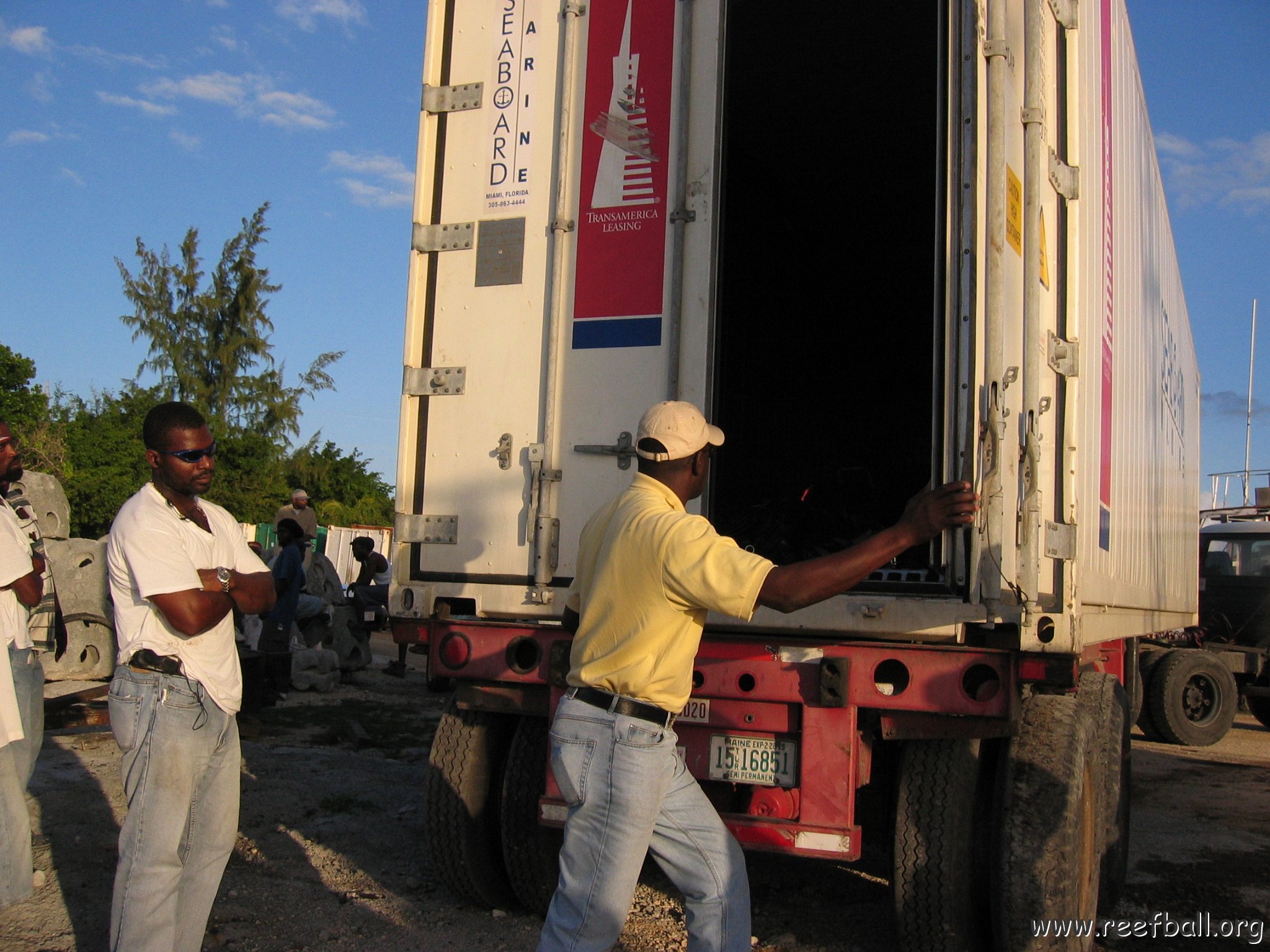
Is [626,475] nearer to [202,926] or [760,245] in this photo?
[202,926]

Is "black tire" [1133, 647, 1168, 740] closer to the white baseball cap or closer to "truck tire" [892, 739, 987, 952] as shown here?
"truck tire" [892, 739, 987, 952]

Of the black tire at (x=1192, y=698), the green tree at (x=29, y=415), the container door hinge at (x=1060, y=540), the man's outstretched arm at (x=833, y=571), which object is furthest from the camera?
the green tree at (x=29, y=415)

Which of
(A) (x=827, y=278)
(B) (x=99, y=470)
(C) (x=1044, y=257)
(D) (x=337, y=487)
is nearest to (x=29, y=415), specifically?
(B) (x=99, y=470)

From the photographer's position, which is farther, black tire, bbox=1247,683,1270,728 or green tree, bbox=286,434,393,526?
green tree, bbox=286,434,393,526

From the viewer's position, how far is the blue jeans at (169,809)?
2865 millimetres

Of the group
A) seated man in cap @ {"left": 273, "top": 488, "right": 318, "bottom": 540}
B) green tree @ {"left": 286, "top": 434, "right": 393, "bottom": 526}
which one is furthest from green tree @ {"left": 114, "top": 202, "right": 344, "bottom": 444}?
seated man in cap @ {"left": 273, "top": 488, "right": 318, "bottom": 540}

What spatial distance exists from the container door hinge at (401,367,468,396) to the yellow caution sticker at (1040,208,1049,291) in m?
2.19

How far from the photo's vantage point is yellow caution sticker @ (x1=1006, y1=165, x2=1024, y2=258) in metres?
3.60

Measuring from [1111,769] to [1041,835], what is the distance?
4.12 ft

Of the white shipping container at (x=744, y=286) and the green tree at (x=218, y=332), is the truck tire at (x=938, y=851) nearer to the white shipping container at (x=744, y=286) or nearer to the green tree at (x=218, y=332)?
the white shipping container at (x=744, y=286)

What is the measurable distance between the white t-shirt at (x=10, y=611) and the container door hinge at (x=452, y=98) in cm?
228

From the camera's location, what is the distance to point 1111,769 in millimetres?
4375

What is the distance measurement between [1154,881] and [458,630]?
3573 mm

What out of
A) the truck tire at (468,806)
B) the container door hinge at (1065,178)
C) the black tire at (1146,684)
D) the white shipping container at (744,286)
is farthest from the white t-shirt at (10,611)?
the black tire at (1146,684)
